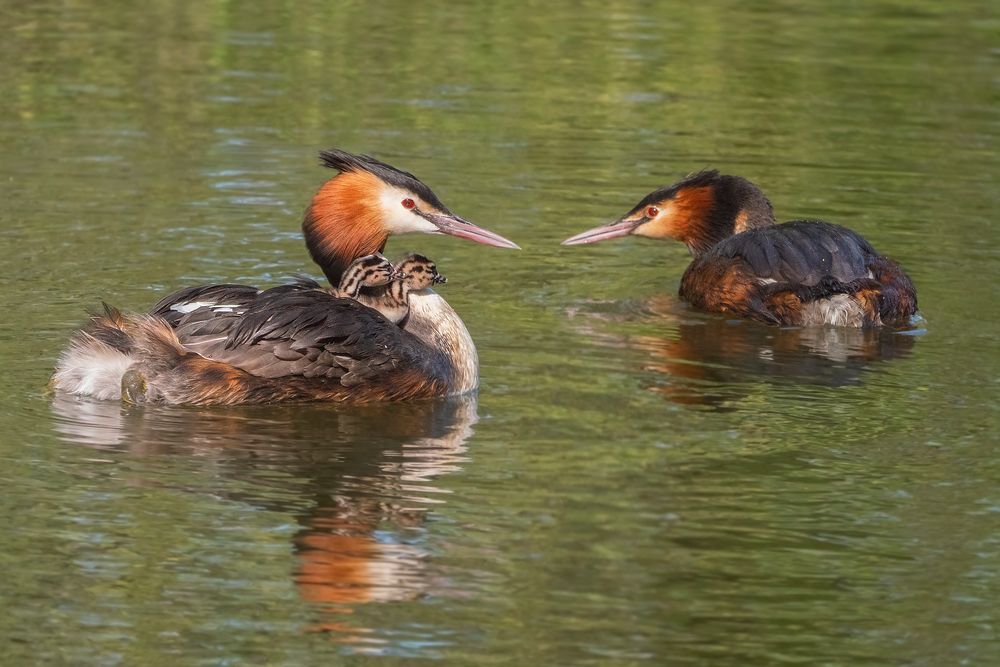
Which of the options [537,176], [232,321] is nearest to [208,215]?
[537,176]

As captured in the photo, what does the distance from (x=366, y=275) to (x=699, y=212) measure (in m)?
3.29

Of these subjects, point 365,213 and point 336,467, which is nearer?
point 336,467

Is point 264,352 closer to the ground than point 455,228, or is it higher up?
closer to the ground

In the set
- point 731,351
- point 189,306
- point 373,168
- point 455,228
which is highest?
point 373,168

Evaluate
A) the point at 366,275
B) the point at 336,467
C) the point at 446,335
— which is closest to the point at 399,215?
the point at 366,275

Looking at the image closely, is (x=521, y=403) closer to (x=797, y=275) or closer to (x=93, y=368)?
(x=93, y=368)

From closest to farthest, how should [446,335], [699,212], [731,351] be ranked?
[446,335] → [731,351] → [699,212]

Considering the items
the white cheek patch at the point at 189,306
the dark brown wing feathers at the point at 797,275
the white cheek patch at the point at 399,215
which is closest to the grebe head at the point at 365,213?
the white cheek patch at the point at 399,215

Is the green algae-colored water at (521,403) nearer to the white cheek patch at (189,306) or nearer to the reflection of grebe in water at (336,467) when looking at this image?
the reflection of grebe in water at (336,467)

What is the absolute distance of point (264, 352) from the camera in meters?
7.85

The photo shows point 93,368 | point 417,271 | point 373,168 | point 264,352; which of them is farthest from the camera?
point 373,168

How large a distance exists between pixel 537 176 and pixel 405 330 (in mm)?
4511

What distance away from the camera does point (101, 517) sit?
20.9 feet

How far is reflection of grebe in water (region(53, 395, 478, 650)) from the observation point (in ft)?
19.4
